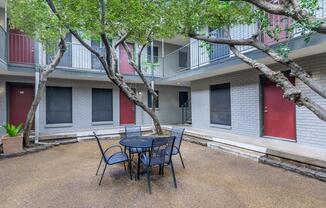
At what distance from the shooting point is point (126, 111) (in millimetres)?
11328

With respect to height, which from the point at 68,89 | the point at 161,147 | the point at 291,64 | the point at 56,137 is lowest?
the point at 56,137

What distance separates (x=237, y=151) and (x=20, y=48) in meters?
9.25

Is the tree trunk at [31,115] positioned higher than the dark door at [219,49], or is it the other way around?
the dark door at [219,49]

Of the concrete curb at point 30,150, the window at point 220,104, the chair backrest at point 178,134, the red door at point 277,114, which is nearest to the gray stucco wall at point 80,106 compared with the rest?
the concrete curb at point 30,150

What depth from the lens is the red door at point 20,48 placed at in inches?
324

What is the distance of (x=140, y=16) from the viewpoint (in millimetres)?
5152

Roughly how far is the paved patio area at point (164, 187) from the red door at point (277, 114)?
2011mm

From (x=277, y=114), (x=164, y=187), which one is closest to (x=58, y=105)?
(x=164, y=187)

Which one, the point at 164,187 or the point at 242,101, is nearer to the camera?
the point at 164,187

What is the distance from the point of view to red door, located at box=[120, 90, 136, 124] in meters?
11.2

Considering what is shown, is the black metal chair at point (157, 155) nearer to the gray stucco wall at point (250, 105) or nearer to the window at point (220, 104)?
the gray stucco wall at point (250, 105)

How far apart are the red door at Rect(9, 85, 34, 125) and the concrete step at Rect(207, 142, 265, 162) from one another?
315 inches

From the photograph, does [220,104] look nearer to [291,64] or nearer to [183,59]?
[291,64]

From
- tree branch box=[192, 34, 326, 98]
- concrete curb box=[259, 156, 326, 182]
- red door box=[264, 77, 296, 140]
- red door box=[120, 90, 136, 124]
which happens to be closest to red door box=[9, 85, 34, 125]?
red door box=[120, 90, 136, 124]
